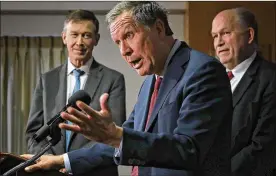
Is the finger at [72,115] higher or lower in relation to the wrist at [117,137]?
higher

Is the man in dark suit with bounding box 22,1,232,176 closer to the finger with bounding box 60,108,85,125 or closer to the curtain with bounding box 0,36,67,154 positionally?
the finger with bounding box 60,108,85,125

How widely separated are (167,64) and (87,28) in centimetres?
101

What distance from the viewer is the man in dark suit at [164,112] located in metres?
1.43

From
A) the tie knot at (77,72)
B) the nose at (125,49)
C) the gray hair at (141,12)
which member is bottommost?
the tie knot at (77,72)

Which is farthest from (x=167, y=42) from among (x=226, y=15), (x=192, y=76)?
(x=226, y=15)

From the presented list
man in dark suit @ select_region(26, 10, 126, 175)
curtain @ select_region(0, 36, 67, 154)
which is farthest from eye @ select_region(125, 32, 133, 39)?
curtain @ select_region(0, 36, 67, 154)

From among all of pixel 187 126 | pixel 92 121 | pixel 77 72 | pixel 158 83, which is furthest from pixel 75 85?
pixel 92 121

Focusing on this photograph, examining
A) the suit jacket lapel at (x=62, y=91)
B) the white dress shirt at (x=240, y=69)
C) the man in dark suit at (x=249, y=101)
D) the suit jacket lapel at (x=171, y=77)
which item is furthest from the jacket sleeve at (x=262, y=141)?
the suit jacket lapel at (x=62, y=91)

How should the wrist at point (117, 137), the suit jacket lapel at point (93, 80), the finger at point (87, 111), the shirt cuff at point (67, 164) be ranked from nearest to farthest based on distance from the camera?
1. the finger at point (87, 111)
2. the wrist at point (117, 137)
3. the shirt cuff at point (67, 164)
4. the suit jacket lapel at point (93, 80)

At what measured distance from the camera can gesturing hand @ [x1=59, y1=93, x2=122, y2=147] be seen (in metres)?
1.26

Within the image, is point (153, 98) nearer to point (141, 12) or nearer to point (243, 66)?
point (141, 12)

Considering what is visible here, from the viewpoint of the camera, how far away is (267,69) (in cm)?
247

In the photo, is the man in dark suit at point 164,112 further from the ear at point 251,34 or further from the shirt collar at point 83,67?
the ear at point 251,34

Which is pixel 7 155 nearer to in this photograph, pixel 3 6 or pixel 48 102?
pixel 48 102
